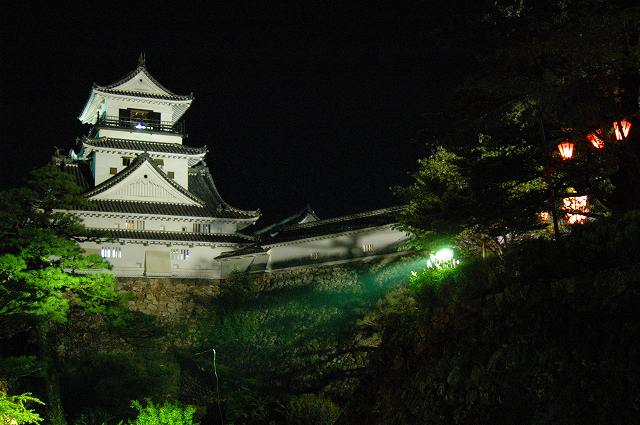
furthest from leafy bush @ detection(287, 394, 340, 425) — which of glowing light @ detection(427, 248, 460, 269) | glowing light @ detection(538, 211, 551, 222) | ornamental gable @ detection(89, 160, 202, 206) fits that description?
ornamental gable @ detection(89, 160, 202, 206)

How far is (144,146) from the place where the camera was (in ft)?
120

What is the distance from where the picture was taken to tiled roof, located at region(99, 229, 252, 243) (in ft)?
107

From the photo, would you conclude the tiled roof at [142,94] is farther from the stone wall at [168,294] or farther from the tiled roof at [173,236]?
the stone wall at [168,294]

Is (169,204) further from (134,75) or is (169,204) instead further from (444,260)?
(444,260)

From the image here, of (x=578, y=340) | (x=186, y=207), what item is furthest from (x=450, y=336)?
(x=186, y=207)

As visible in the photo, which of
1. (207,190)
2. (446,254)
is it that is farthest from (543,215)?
(207,190)

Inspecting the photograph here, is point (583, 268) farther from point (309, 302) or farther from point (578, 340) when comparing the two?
point (309, 302)

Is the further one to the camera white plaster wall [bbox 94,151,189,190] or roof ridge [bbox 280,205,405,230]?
white plaster wall [bbox 94,151,189,190]

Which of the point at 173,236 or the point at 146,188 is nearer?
the point at 173,236

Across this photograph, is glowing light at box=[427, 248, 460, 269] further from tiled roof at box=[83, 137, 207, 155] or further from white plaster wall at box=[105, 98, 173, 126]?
white plaster wall at box=[105, 98, 173, 126]

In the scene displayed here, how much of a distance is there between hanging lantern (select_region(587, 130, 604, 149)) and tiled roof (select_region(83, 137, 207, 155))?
25.9 m

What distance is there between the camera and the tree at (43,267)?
1975 centimetres

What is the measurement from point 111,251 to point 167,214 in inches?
120

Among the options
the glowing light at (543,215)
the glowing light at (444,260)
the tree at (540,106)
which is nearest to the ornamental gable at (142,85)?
the glowing light at (444,260)
